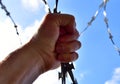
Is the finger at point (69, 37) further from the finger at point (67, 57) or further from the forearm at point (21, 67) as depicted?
the forearm at point (21, 67)

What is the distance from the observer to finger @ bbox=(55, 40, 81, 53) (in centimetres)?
220

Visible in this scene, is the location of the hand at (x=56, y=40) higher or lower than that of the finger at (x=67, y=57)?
higher

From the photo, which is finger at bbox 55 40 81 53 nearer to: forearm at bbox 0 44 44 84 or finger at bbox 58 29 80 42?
finger at bbox 58 29 80 42

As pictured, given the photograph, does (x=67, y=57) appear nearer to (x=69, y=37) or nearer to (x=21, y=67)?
(x=69, y=37)

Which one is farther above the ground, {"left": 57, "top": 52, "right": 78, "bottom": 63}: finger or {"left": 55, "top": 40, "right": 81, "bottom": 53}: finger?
{"left": 55, "top": 40, "right": 81, "bottom": 53}: finger

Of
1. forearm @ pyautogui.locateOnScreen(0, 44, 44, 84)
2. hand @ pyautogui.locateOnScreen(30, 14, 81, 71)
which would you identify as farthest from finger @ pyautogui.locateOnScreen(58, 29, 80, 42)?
forearm @ pyautogui.locateOnScreen(0, 44, 44, 84)

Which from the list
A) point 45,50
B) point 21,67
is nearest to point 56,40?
point 45,50

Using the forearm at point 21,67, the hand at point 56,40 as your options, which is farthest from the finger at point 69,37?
the forearm at point 21,67

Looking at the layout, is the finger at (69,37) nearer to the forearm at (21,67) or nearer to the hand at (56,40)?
→ the hand at (56,40)

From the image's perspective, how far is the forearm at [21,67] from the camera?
6.77 feet

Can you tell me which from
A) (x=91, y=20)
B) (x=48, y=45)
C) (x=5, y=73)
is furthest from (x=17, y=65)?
(x=91, y=20)

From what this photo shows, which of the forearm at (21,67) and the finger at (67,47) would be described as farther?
the finger at (67,47)

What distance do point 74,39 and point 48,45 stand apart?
0.53 feet

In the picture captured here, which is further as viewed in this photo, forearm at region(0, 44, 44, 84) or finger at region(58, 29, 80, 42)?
finger at region(58, 29, 80, 42)
